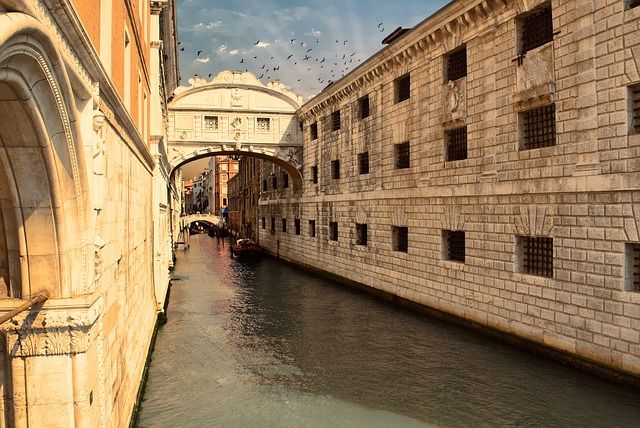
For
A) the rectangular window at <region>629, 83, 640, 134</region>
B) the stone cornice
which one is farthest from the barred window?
the rectangular window at <region>629, 83, 640, 134</region>

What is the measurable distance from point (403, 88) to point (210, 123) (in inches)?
479

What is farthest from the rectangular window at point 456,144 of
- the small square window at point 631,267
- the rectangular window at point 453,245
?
the small square window at point 631,267

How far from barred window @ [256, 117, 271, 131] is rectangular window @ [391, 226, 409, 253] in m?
11.6

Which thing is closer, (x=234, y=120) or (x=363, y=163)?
(x=363, y=163)

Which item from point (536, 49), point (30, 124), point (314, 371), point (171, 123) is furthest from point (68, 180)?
point (171, 123)

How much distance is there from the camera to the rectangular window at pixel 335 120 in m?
22.0

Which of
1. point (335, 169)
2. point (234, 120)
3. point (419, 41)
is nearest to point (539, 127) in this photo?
point (419, 41)

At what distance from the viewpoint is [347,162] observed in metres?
20.6

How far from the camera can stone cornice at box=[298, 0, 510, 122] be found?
1228cm

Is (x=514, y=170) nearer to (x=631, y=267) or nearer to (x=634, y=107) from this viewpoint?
(x=634, y=107)

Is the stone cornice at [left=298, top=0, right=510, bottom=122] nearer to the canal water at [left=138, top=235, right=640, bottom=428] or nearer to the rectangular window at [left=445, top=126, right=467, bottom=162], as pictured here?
the rectangular window at [left=445, top=126, right=467, bottom=162]

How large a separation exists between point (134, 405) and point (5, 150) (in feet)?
17.4

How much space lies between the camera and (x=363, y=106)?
764 inches

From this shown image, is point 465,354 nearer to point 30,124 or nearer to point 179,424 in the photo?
point 179,424
